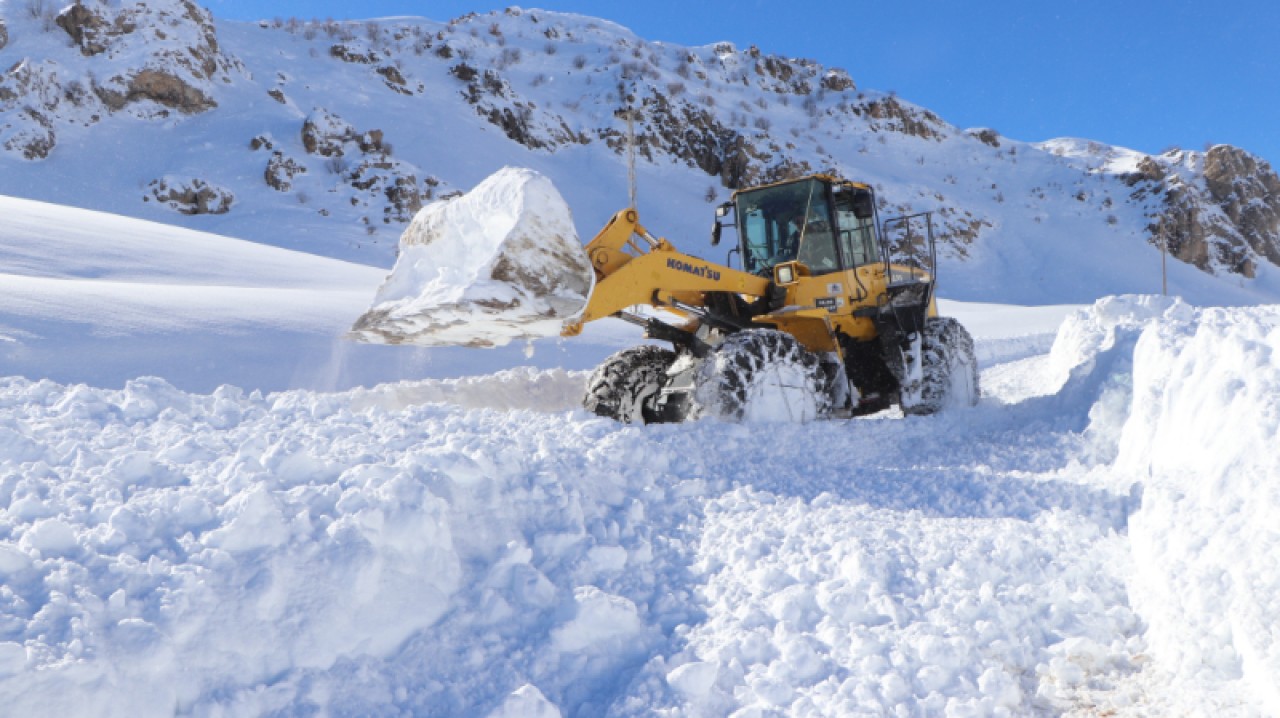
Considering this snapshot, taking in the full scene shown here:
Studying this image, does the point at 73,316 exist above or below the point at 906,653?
above

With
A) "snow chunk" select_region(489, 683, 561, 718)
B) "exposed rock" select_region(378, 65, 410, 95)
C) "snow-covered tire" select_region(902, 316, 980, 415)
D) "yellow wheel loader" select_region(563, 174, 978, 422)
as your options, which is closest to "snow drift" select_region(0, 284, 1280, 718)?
"snow chunk" select_region(489, 683, 561, 718)

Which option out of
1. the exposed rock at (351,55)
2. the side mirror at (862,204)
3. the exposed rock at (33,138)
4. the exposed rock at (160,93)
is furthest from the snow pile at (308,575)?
the exposed rock at (351,55)

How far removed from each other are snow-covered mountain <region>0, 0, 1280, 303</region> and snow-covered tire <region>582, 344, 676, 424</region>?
2098 cm

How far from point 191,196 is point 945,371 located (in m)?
Result: 29.1

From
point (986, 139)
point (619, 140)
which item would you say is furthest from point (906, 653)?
point (986, 139)

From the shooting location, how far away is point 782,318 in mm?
7172

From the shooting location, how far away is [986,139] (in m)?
65.0

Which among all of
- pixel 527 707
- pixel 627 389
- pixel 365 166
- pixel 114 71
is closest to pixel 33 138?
pixel 114 71

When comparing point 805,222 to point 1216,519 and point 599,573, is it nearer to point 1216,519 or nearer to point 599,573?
point 1216,519

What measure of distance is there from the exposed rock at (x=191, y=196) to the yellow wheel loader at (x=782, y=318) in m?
26.6

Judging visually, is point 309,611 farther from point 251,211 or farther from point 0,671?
point 251,211

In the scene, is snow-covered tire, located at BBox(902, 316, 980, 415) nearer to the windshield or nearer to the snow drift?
the windshield

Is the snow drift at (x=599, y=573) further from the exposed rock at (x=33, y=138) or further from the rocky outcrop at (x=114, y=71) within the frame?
the rocky outcrop at (x=114, y=71)

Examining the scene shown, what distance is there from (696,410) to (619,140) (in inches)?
1658
